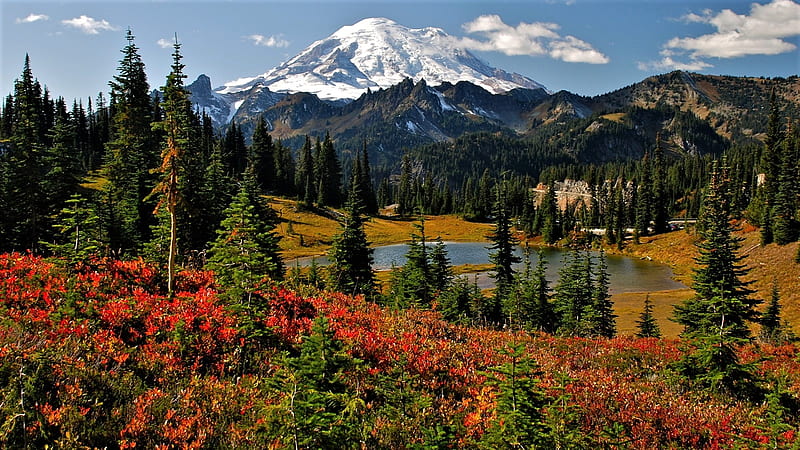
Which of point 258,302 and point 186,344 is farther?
point 258,302

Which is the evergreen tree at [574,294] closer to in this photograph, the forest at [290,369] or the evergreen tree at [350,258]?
the forest at [290,369]

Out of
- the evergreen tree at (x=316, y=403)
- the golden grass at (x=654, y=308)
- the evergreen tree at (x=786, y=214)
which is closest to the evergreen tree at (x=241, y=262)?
the evergreen tree at (x=316, y=403)

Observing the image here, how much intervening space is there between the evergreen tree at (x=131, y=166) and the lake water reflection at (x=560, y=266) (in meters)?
27.2

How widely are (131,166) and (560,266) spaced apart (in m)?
73.0

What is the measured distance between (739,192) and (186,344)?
160040 millimetres

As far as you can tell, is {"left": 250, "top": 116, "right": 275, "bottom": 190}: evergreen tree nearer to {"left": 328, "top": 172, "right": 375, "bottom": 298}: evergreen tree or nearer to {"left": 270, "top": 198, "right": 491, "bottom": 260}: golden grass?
{"left": 270, "top": 198, "right": 491, "bottom": 260}: golden grass

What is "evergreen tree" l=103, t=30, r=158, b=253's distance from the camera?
2892 cm

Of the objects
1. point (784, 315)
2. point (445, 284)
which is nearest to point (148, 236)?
point (445, 284)

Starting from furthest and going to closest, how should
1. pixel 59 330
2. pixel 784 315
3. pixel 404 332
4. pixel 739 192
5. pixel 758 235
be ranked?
pixel 739 192
pixel 758 235
pixel 784 315
pixel 404 332
pixel 59 330

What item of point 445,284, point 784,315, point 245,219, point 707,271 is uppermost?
point 245,219

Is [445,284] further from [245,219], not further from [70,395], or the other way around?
[70,395]

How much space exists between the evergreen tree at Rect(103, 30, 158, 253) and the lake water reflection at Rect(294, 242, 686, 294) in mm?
27199

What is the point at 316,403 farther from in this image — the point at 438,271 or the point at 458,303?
the point at 438,271

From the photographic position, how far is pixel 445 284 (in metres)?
36.1
